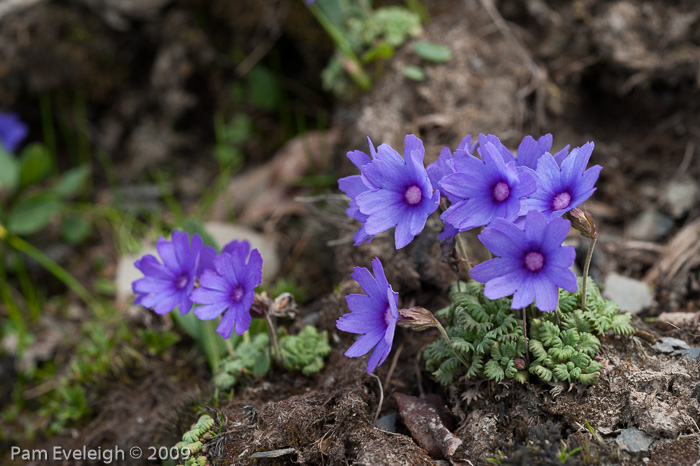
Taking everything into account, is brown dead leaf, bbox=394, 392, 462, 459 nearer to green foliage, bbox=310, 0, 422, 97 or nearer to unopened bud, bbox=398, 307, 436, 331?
unopened bud, bbox=398, 307, 436, 331

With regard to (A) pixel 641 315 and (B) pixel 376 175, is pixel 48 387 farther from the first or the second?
(A) pixel 641 315

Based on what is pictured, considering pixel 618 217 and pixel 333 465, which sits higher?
pixel 333 465

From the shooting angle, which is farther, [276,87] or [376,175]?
[276,87]

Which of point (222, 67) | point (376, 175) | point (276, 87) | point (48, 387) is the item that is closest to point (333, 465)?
point (376, 175)

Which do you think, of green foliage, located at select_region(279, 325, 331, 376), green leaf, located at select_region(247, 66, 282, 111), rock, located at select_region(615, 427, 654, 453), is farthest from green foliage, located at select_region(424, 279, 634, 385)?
green leaf, located at select_region(247, 66, 282, 111)

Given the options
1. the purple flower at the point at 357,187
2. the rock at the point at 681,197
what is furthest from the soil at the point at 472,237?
the purple flower at the point at 357,187

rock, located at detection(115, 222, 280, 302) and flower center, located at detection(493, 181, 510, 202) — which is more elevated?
flower center, located at detection(493, 181, 510, 202)

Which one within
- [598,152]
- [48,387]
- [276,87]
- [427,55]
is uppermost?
[427,55]
